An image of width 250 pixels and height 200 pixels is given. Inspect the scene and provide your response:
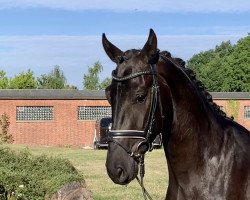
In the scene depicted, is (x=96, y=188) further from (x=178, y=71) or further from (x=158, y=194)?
(x=178, y=71)

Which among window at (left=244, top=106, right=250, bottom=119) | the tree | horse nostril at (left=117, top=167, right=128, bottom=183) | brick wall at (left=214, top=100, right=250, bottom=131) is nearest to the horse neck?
horse nostril at (left=117, top=167, right=128, bottom=183)

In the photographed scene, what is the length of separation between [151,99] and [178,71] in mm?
462

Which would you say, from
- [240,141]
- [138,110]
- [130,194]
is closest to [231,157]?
[240,141]

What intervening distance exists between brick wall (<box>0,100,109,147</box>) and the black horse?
31778mm

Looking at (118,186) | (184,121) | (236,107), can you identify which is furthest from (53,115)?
(184,121)

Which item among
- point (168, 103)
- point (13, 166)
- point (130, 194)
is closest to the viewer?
point (168, 103)

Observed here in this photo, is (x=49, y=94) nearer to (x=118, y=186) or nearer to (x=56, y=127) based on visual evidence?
Result: (x=56, y=127)

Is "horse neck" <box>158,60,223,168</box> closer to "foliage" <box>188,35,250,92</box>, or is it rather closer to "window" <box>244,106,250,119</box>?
"window" <box>244,106,250,119</box>

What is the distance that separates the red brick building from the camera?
3522 cm

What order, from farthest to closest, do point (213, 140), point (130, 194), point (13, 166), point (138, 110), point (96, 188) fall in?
point (96, 188) → point (130, 194) → point (13, 166) → point (213, 140) → point (138, 110)

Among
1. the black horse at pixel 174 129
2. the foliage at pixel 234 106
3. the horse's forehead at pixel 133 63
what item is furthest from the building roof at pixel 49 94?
the horse's forehead at pixel 133 63

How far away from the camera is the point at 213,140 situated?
3924 mm

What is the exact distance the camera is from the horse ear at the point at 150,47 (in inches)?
136

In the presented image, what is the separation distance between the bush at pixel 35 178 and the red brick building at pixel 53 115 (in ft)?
82.3
